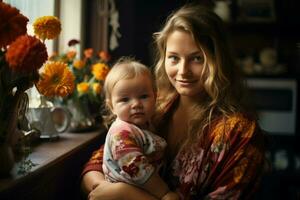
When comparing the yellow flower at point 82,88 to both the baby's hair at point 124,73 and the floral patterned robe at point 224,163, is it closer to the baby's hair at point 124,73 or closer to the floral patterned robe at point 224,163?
the baby's hair at point 124,73

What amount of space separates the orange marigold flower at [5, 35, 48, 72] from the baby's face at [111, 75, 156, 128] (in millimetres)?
415

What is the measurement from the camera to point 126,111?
134 cm

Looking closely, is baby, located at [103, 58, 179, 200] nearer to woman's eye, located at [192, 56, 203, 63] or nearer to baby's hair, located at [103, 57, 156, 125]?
baby's hair, located at [103, 57, 156, 125]

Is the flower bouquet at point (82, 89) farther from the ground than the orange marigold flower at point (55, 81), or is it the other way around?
the orange marigold flower at point (55, 81)

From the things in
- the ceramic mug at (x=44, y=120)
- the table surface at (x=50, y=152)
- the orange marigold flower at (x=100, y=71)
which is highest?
the orange marigold flower at (x=100, y=71)

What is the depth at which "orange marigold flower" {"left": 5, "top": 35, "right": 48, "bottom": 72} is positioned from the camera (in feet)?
3.05

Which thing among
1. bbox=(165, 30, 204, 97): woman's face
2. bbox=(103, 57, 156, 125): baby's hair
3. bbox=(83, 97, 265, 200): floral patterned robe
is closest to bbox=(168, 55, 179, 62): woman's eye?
bbox=(165, 30, 204, 97): woman's face

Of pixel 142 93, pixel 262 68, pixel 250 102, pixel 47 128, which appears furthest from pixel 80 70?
pixel 262 68

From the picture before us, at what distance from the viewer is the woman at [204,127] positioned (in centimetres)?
127

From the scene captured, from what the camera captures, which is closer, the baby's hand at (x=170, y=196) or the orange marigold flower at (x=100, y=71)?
the baby's hand at (x=170, y=196)

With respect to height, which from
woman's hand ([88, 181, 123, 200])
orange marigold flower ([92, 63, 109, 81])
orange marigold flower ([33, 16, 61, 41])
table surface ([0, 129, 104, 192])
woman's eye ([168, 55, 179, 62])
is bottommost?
woman's hand ([88, 181, 123, 200])

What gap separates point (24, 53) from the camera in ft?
3.05

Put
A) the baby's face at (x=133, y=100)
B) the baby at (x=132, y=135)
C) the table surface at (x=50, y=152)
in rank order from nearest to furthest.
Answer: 1. the table surface at (x=50, y=152)
2. the baby at (x=132, y=135)
3. the baby's face at (x=133, y=100)

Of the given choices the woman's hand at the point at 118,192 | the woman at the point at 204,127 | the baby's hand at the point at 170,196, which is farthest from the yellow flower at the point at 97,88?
the baby's hand at the point at 170,196
